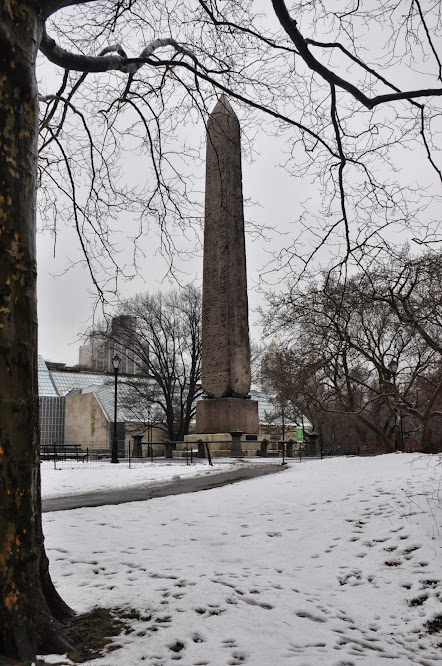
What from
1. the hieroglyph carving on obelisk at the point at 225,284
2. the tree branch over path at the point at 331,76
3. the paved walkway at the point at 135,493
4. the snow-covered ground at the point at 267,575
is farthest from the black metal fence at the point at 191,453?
the tree branch over path at the point at 331,76

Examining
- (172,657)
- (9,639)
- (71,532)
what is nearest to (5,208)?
(9,639)

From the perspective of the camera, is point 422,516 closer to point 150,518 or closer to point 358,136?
point 150,518

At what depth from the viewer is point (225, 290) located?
18672mm

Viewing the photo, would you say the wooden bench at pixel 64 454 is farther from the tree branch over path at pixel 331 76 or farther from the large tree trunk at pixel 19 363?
the large tree trunk at pixel 19 363

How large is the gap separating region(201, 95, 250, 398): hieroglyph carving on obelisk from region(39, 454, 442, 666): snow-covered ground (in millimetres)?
10568

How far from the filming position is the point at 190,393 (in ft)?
116

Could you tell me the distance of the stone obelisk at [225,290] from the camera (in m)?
18.2

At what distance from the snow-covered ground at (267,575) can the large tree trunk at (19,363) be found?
0.44 m

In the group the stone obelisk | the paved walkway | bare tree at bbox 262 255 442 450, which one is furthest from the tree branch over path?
the stone obelisk

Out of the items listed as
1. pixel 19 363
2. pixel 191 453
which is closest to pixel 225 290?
pixel 191 453

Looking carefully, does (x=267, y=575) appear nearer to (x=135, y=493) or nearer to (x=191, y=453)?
(x=135, y=493)

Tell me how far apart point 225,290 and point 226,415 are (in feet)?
14.2

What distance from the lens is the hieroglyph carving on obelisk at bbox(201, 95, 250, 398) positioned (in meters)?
18.2

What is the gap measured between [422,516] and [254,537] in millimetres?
1785
